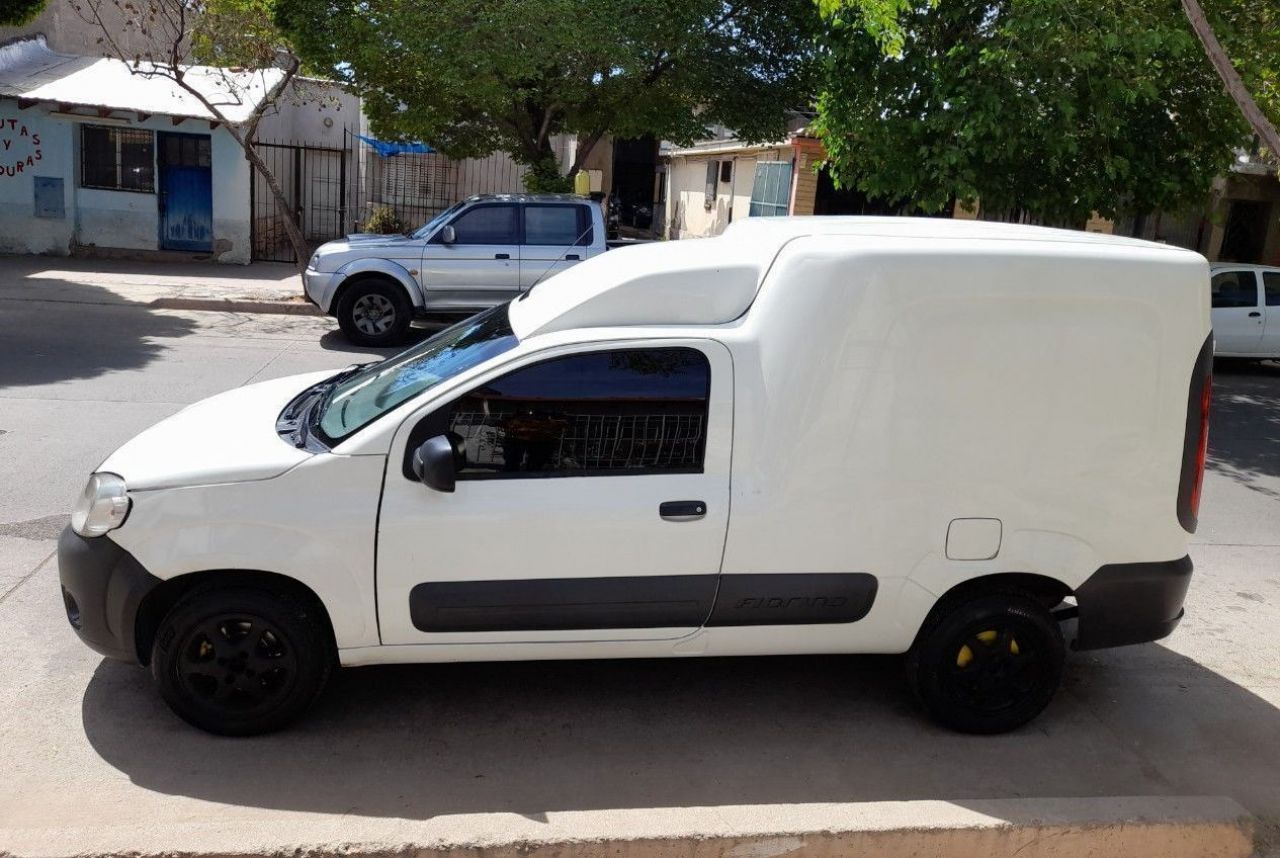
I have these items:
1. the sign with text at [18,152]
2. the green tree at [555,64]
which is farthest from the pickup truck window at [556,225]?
the sign with text at [18,152]

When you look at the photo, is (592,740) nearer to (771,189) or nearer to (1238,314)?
(1238,314)

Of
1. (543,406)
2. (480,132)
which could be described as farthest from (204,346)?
(543,406)

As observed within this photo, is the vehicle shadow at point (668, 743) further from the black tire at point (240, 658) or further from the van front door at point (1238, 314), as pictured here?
the van front door at point (1238, 314)

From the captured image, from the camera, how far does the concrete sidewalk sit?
15180 millimetres

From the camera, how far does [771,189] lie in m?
24.0

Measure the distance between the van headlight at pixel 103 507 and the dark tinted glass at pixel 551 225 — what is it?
9207 mm

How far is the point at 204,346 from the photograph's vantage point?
A: 1220 cm

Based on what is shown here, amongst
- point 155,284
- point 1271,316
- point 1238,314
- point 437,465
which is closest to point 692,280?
point 437,465

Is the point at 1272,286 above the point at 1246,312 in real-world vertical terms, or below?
above

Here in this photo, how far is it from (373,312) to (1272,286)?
11734 millimetres

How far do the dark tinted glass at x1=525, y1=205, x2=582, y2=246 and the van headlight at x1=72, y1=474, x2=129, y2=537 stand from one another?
9207mm

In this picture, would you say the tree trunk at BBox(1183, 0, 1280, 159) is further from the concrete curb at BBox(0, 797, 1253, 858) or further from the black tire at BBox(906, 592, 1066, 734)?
the concrete curb at BBox(0, 797, 1253, 858)

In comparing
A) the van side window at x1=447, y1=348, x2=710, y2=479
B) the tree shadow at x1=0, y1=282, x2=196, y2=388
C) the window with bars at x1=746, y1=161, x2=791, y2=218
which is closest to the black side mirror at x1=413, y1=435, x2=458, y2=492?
the van side window at x1=447, y1=348, x2=710, y2=479

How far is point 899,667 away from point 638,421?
1.92 meters
